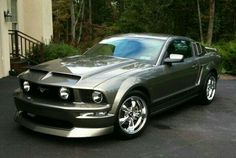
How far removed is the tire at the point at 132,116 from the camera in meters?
5.82

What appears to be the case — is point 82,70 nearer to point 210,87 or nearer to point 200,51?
point 200,51

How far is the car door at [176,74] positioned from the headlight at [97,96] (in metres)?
1.20

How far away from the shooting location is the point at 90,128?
5.51 m

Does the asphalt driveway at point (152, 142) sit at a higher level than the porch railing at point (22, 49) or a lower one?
lower

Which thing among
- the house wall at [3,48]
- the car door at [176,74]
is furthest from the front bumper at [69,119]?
the house wall at [3,48]

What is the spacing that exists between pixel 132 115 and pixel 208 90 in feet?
9.53

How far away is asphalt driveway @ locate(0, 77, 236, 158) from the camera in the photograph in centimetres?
538

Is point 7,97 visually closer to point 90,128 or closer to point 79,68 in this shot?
point 79,68

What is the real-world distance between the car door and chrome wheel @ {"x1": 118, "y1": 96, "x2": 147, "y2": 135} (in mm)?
431

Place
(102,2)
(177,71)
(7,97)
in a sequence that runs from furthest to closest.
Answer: (102,2)
(7,97)
(177,71)

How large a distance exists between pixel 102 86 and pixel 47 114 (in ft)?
2.70

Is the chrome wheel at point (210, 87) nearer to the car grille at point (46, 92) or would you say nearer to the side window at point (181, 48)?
the side window at point (181, 48)

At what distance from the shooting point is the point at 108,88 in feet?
18.4

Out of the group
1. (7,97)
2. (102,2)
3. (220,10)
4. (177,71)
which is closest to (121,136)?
(177,71)
